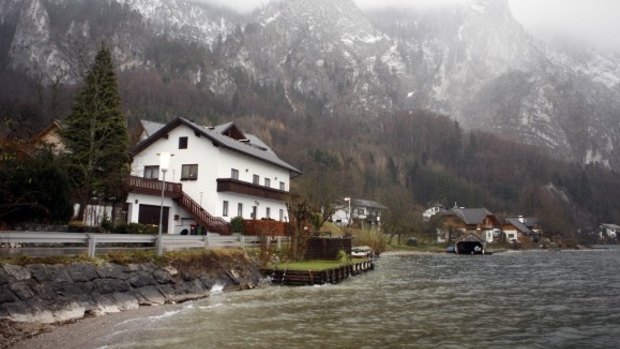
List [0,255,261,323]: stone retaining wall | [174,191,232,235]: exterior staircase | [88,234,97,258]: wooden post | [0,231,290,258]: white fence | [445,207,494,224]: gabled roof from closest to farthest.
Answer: [0,255,261,323]: stone retaining wall < [0,231,290,258]: white fence < [88,234,97,258]: wooden post < [174,191,232,235]: exterior staircase < [445,207,494,224]: gabled roof

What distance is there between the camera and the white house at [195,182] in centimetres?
4269

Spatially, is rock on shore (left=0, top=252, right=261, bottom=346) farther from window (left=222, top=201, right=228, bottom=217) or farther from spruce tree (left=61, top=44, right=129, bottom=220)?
window (left=222, top=201, right=228, bottom=217)

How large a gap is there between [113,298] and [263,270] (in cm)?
1415

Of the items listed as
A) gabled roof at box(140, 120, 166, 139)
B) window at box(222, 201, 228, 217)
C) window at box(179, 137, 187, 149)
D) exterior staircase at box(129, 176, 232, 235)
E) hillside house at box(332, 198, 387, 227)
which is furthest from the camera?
hillside house at box(332, 198, 387, 227)

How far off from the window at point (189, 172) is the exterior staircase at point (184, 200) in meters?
1.48

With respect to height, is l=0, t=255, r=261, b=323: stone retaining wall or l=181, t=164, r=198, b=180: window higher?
l=181, t=164, r=198, b=180: window

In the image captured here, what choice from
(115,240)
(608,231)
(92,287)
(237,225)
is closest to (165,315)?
(92,287)

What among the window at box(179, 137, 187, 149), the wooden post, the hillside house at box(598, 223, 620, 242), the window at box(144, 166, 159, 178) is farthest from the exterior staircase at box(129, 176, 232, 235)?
the hillside house at box(598, 223, 620, 242)

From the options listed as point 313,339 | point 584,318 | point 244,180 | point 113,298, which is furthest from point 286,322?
point 244,180

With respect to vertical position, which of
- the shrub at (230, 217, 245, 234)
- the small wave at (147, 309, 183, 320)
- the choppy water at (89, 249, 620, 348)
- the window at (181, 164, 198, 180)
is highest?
the window at (181, 164, 198, 180)

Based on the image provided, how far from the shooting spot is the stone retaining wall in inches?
635

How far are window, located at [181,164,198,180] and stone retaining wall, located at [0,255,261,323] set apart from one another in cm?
1926

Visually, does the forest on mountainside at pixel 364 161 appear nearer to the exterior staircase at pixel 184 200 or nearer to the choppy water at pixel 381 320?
the exterior staircase at pixel 184 200

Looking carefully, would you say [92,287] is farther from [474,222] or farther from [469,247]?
[474,222]
